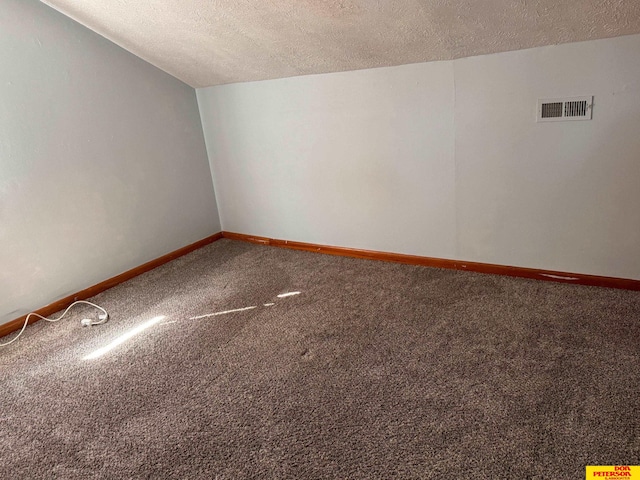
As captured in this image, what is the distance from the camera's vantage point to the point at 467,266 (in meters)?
2.80

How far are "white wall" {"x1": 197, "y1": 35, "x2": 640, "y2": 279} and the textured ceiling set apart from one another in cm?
13

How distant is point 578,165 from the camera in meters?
2.32

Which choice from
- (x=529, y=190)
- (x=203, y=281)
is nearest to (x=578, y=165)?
(x=529, y=190)

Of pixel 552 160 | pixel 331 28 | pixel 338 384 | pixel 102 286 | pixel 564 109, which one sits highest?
pixel 331 28

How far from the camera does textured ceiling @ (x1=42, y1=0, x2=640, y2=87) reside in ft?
6.48

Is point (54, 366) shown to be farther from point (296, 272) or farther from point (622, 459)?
point (622, 459)

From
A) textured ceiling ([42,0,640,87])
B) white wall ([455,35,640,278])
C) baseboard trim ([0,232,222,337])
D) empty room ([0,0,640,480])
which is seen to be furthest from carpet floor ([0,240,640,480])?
textured ceiling ([42,0,640,87])

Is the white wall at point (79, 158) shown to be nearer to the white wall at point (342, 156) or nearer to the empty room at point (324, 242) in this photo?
the empty room at point (324, 242)

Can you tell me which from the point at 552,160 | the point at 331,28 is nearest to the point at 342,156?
the point at 331,28

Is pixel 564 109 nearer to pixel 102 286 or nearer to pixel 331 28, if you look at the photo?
pixel 331 28

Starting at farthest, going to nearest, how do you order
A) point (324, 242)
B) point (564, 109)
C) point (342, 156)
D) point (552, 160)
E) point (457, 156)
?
point (324, 242) → point (342, 156) → point (457, 156) → point (552, 160) → point (564, 109)

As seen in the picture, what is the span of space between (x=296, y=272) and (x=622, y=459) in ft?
6.64

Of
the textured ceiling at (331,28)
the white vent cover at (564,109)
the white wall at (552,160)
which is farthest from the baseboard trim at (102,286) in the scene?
the white vent cover at (564,109)

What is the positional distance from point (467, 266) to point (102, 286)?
2.37 m
